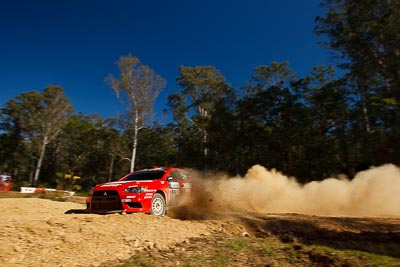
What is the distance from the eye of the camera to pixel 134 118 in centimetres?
3322

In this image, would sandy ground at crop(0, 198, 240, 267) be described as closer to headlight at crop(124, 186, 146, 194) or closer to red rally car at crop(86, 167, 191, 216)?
red rally car at crop(86, 167, 191, 216)

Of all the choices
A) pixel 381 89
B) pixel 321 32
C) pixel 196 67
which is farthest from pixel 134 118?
pixel 381 89

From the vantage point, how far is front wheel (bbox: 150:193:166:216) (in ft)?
30.5

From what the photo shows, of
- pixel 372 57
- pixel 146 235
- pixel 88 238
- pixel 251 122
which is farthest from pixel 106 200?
pixel 251 122

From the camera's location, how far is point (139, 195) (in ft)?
29.4

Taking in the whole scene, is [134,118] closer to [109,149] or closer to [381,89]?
[109,149]

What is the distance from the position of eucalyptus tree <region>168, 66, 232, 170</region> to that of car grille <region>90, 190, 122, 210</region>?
26824mm

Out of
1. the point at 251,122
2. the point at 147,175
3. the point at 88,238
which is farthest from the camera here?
the point at 251,122

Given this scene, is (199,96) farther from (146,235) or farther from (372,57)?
(146,235)

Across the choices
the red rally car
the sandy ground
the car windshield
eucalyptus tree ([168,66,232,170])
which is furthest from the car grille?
eucalyptus tree ([168,66,232,170])

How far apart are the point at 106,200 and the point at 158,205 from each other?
1454 mm

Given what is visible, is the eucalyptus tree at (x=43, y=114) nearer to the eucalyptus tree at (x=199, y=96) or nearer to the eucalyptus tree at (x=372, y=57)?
the eucalyptus tree at (x=199, y=96)

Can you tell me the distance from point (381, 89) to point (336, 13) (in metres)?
6.35

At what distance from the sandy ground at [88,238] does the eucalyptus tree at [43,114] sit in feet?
131
